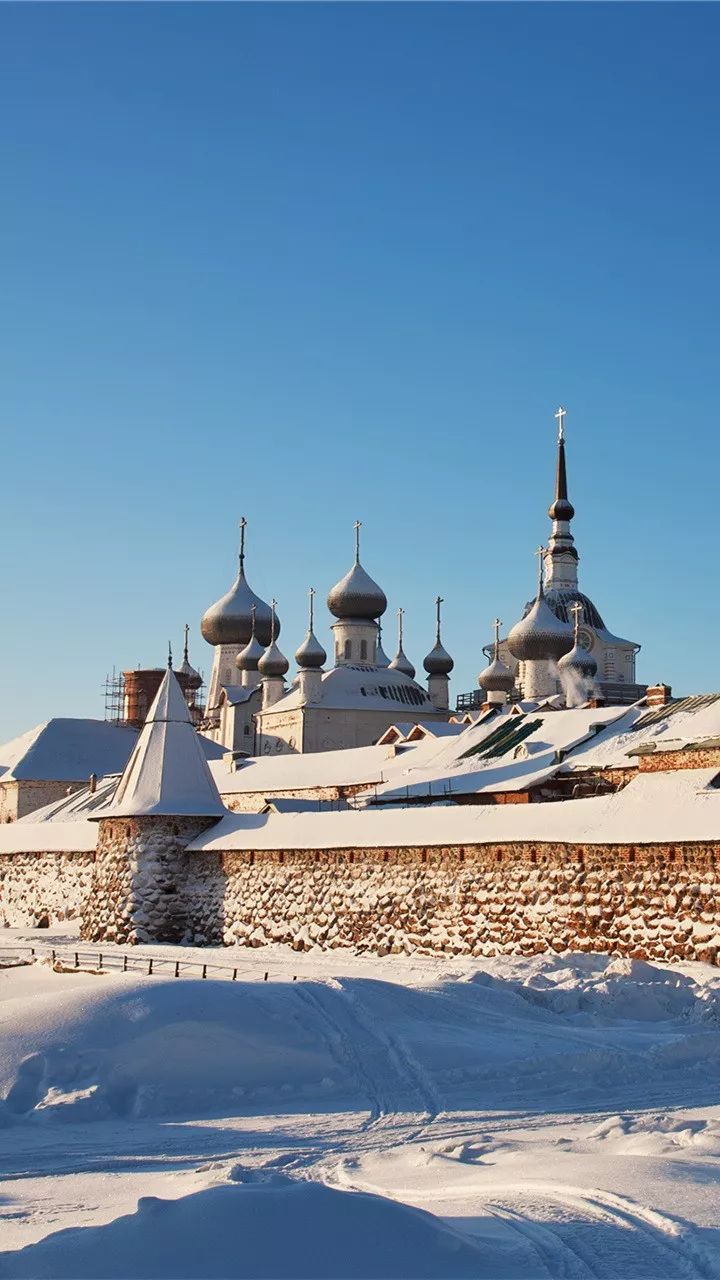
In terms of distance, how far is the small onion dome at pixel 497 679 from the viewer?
5019 cm

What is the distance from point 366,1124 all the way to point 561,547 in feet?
177

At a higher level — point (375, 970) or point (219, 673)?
point (219, 673)

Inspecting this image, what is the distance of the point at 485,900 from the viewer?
1661cm

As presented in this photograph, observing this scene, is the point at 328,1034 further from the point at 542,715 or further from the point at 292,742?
the point at 292,742

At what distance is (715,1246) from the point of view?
549 cm

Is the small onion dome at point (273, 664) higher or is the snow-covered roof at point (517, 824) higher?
the small onion dome at point (273, 664)

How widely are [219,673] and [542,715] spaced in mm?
27322

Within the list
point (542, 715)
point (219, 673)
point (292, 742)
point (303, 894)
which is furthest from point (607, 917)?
point (219, 673)

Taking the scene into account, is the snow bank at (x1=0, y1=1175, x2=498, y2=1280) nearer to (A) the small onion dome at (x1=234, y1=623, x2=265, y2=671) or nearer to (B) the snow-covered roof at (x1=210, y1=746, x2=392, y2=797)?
(B) the snow-covered roof at (x1=210, y1=746, x2=392, y2=797)

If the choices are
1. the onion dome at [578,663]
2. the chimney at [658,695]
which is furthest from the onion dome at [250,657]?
the chimney at [658,695]

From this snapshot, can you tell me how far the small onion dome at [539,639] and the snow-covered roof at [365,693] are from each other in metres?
5.12

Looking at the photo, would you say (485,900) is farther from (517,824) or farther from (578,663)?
(578,663)

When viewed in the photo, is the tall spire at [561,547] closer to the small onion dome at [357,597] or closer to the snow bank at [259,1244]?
the small onion dome at [357,597]

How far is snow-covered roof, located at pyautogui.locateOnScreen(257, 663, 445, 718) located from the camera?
4897 centimetres
